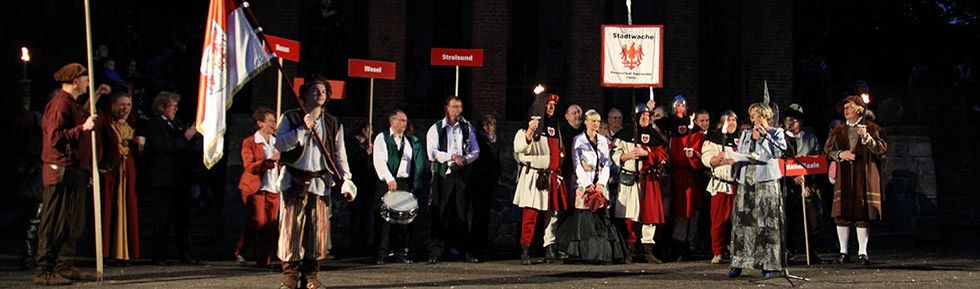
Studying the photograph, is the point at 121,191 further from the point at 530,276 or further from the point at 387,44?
the point at 387,44

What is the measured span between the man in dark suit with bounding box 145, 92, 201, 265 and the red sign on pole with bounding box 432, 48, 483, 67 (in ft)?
14.4

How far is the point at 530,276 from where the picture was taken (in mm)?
14344

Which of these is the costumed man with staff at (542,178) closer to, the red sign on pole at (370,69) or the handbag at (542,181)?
the handbag at (542,181)

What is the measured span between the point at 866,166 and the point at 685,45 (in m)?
12.7

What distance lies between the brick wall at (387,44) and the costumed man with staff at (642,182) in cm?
1081

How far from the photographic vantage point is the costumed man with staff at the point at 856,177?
16.3m

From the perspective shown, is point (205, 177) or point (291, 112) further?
point (205, 177)

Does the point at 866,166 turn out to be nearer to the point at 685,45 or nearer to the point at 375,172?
the point at 375,172

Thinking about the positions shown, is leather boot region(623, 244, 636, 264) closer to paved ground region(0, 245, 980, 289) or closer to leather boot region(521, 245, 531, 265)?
paved ground region(0, 245, 980, 289)

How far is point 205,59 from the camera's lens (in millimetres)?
11359

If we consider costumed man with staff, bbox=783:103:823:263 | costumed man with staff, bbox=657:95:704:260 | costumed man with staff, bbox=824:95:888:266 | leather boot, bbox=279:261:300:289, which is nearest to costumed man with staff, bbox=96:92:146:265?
leather boot, bbox=279:261:300:289

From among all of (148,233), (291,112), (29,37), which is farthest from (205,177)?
(291,112)

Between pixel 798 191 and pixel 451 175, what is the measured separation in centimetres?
403

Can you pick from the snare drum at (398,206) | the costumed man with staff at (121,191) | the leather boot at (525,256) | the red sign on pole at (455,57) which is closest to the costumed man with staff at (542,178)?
the leather boot at (525,256)
